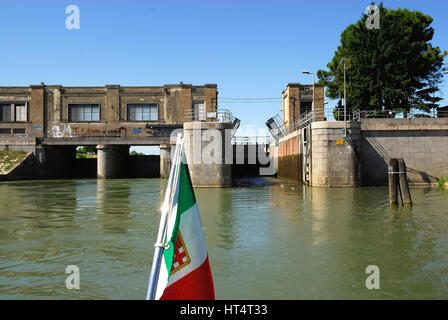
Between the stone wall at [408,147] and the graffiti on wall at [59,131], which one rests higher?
the graffiti on wall at [59,131]

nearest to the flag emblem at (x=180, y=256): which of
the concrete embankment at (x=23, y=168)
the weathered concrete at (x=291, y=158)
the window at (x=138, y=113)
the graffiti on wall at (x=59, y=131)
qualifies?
the weathered concrete at (x=291, y=158)

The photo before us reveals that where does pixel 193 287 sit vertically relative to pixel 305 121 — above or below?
below

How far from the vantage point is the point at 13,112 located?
5262cm

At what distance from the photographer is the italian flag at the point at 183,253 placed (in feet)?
10.9

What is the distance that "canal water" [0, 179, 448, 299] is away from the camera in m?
6.69

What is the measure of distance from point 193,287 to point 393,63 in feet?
131

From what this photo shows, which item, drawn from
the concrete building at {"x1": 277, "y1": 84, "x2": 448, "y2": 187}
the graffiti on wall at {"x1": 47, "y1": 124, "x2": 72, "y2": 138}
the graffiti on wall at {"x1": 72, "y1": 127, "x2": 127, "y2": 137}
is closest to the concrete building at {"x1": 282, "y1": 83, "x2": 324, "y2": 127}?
the concrete building at {"x1": 277, "y1": 84, "x2": 448, "y2": 187}

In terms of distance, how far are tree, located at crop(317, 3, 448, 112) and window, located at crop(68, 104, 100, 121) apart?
3112 centimetres

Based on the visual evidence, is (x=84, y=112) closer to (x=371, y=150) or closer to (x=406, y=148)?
(x=371, y=150)

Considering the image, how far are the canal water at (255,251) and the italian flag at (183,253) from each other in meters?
2.93

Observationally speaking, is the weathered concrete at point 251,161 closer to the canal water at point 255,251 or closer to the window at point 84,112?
the window at point 84,112

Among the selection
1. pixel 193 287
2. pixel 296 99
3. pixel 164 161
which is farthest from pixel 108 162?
pixel 193 287

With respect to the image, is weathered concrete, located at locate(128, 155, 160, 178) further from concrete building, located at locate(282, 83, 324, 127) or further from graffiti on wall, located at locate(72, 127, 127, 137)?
A: concrete building, located at locate(282, 83, 324, 127)
